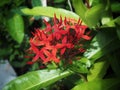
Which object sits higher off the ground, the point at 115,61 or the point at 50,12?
the point at 50,12

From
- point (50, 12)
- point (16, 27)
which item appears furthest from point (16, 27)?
point (50, 12)

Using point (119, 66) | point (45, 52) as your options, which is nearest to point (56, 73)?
point (45, 52)

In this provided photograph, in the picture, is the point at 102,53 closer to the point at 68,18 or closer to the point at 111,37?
the point at 111,37

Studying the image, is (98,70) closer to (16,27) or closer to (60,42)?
(60,42)

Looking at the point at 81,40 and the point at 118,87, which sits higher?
the point at 81,40

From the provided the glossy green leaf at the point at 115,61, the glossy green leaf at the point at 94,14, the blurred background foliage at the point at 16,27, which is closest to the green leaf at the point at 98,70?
the glossy green leaf at the point at 115,61

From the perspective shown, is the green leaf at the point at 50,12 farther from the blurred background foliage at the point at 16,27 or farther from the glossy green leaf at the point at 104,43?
the blurred background foliage at the point at 16,27
